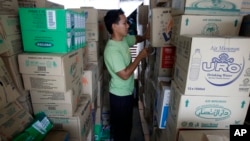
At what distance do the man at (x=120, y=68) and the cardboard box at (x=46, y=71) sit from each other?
0.43 metres

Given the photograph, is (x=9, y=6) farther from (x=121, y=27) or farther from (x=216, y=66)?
(x=216, y=66)

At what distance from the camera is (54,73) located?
3.37ft

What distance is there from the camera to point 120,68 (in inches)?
56.1

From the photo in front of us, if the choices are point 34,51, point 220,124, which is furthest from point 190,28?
point 34,51

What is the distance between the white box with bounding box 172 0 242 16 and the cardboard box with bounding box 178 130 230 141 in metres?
0.69

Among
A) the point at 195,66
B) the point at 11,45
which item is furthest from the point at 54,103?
the point at 195,66

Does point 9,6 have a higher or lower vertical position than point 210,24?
higher

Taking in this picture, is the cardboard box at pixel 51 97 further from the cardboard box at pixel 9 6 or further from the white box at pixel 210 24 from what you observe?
the white box at pixel 210 24

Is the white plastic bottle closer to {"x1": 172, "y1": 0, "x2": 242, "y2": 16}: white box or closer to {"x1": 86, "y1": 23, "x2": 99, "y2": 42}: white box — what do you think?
{"x1": 172, "y1": 0, "x2": 242, "y2": 16}: white box

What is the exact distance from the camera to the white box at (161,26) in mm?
1355

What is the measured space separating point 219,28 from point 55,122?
1.26 metres

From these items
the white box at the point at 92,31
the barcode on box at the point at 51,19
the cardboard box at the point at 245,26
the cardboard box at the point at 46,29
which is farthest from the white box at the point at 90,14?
the cardboard box at the point at 245,26

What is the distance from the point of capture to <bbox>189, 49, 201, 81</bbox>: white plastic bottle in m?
0.85

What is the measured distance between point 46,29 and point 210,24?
99 cm
